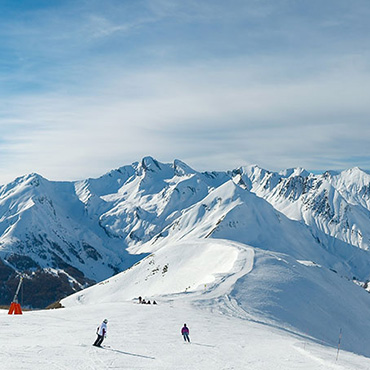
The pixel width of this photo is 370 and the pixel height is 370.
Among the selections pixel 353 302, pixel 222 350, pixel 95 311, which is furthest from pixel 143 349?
pixel 353 302

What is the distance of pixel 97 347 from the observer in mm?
26391

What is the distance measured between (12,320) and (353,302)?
196ft

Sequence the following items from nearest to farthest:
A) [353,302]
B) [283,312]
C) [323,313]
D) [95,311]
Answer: [95,311], [283,312], [323,313], [353,302]

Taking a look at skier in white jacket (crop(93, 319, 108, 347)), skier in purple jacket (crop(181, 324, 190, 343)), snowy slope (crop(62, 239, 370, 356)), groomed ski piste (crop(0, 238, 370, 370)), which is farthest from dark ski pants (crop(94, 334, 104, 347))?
snowy slope (crop(62, 239, 370, 356))

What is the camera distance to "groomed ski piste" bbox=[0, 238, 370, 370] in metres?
24.9

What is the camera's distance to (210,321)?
4116 cm

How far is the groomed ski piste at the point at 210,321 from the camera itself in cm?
2489

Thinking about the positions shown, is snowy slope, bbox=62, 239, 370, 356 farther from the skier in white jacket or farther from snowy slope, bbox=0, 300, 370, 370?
the skier in white jacket

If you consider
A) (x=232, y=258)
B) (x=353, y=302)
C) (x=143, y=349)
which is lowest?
(x=353, y=302)

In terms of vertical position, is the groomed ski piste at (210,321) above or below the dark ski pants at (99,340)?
below

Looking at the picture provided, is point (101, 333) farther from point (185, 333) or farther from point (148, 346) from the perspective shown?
point (185, 333)

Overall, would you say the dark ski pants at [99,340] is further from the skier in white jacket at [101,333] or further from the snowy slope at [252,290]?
the snowy slope at [252,290]

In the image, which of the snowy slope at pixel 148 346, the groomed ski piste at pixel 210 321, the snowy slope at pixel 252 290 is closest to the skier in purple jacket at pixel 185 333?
the snowy slope at pixel 148 346

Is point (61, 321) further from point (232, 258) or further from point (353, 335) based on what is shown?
point (232, 258)
